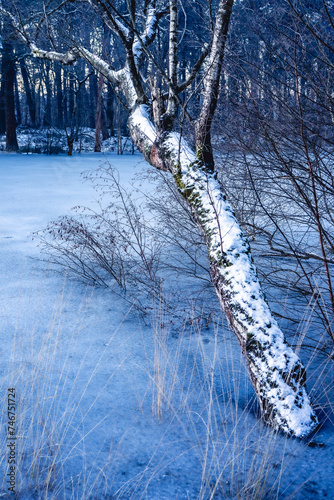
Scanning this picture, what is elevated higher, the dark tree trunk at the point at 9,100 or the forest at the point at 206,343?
the dark tree trunk at the point at 9,100

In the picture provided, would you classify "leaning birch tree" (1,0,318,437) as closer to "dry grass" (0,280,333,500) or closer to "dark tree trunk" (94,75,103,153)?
"dry grass" (0,280,333,500)

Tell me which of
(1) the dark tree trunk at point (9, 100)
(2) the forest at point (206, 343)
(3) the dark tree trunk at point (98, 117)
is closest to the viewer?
(2) the forest at point (206, 343)

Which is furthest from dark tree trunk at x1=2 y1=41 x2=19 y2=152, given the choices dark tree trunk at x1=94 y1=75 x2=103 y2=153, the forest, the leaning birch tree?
the leaning birch tree

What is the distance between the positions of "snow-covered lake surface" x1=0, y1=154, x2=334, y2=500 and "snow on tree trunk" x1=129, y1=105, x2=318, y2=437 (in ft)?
0.56

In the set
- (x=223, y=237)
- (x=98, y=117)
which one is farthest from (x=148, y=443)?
(x=98, y=117)

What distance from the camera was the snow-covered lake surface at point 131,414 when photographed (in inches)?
81.3

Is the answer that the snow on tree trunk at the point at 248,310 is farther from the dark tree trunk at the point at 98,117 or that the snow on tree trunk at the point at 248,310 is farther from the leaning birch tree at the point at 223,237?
the dark tree trunk at the point at 98,117

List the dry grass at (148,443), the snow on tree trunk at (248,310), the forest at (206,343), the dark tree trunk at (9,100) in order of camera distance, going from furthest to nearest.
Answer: the dark tree trunk at (9,100) → the snow on tree trunk at (248,310) → the forest at (206,343) → the dry grass at (148,443)

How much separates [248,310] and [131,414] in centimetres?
106

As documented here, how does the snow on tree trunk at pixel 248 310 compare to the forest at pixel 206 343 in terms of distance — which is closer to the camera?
the forest at pixel 206 343

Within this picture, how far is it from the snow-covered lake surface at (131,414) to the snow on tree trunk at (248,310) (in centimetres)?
17

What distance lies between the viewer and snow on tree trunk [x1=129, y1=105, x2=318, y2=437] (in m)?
2.39

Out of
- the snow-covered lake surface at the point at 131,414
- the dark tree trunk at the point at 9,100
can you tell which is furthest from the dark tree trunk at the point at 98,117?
the snow-covered lake surface at the point at 131,414

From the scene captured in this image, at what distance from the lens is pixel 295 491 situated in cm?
192
